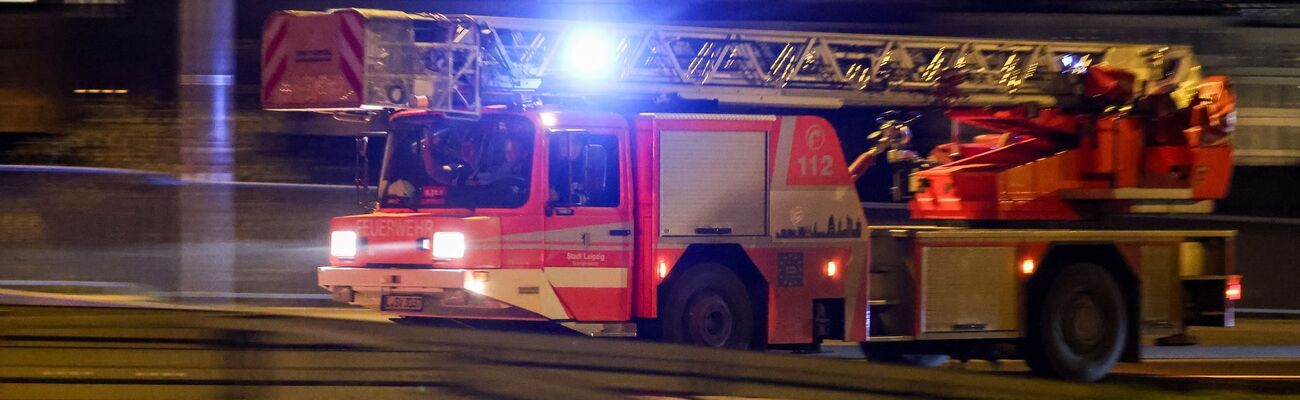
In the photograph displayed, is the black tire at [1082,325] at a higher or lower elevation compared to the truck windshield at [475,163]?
lower

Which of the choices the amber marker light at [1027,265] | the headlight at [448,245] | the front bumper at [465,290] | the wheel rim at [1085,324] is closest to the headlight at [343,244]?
the front bumper at [465,290]

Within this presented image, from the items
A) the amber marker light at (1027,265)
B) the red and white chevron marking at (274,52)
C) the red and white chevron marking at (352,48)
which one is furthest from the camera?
the amber marker light at (1027,265)

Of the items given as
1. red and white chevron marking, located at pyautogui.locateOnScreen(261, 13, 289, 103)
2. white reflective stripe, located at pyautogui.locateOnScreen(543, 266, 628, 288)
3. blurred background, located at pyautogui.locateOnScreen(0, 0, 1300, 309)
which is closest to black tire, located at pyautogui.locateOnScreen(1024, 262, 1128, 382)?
blurred background, located at pyautogui.locateOnScreen(0, 0, 1300, 309)

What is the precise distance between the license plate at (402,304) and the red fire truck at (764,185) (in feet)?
0.05

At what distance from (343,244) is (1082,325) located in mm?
6581

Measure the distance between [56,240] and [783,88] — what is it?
930 cm

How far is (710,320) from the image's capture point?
35.6 ft

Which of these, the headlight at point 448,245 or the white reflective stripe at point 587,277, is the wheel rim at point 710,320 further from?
the headlight at point 448,245

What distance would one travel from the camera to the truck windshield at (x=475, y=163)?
10.3 metres

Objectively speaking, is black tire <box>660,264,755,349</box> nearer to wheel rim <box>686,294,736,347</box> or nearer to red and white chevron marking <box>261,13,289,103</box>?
wheel rim <box>686,294,736,347</box>

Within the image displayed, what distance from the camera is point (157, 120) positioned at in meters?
19.3

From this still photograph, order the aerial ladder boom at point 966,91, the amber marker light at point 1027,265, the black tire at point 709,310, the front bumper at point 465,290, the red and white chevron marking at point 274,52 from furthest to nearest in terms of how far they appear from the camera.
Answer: the amber marker light at point 1027,265, the aerial ladder boom at point 966,91, the black tire at point 709,310, the red and white chevron marking at point 274,52, the front bumper at point 465,290

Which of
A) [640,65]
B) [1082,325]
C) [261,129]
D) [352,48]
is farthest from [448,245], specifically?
[261,129]

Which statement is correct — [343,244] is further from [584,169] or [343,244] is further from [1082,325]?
[1082,325]
